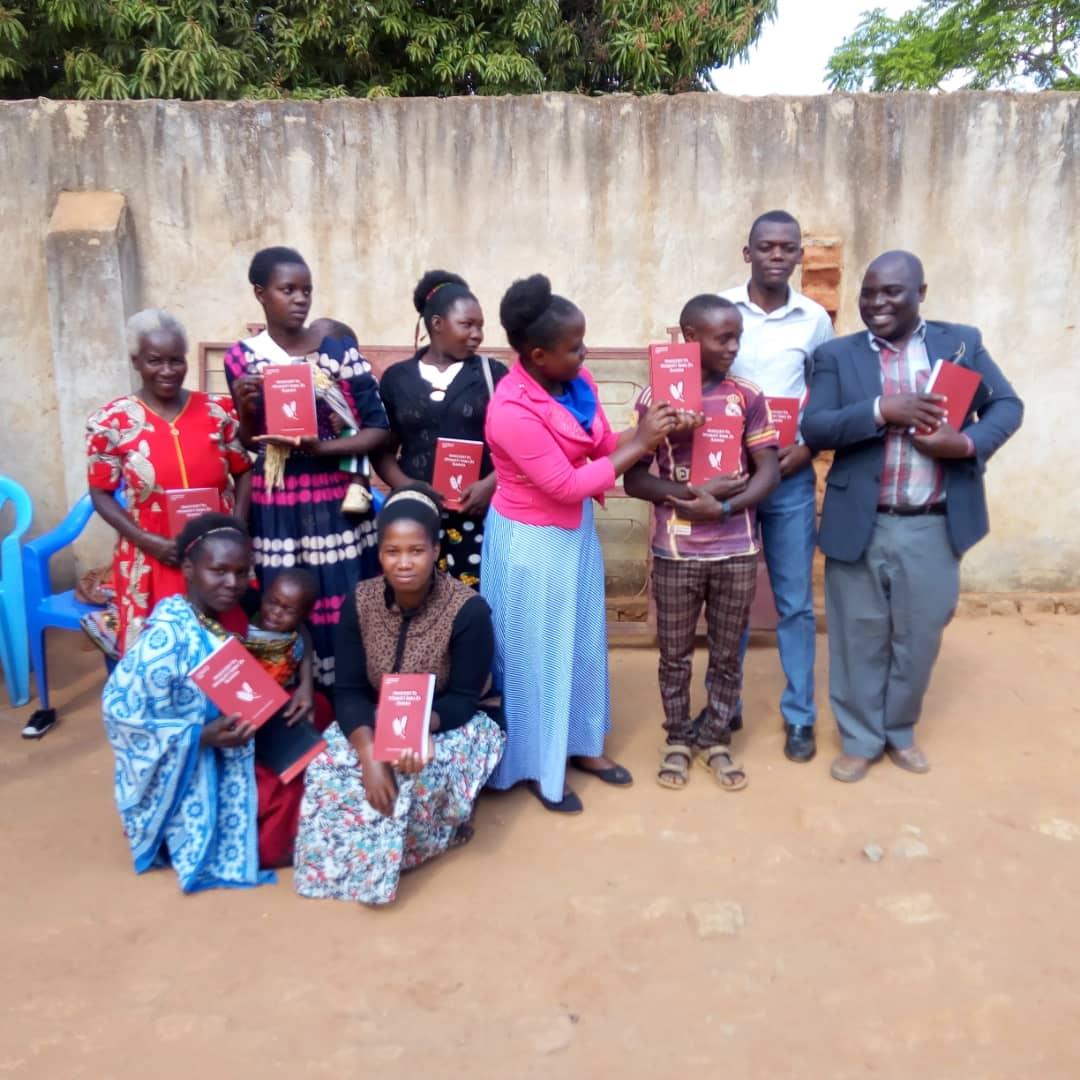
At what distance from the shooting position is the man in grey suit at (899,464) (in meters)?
3.41

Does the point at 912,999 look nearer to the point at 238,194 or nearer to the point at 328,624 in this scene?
the point at 328,624

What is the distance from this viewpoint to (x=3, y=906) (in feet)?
10.00

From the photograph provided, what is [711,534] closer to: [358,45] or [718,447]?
[718,447]

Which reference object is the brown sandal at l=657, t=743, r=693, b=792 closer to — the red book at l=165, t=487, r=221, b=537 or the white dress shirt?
the white dress shirt

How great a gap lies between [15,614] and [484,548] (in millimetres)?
2392

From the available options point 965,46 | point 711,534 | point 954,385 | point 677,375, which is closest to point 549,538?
point 711,534

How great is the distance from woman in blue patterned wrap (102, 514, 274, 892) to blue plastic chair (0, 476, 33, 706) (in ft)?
5.67

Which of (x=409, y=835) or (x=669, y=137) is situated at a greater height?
(x=669, y=137)

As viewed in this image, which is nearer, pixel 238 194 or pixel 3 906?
pixel 3 906

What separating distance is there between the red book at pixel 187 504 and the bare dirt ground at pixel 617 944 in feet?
3.77

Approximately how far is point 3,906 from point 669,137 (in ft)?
15.4

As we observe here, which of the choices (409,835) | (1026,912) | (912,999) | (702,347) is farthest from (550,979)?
(702,347)

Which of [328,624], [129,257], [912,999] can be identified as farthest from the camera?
[129,257]

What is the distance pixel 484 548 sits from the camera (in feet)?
11.7
